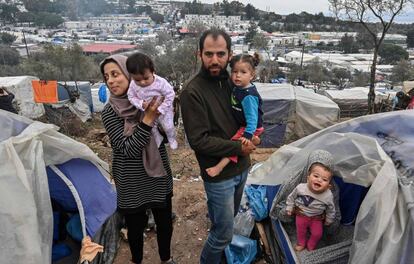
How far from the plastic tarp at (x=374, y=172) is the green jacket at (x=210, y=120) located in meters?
0.90

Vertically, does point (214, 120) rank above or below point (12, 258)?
above

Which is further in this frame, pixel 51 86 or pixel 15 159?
pixel 51 86

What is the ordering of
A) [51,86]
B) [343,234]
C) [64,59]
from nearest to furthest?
[343,234]
[51,86]
[64,59]

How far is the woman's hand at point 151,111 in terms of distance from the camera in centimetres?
192

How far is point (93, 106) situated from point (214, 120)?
60.2ft

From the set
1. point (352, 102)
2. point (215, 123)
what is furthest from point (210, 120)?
point (352, 102)

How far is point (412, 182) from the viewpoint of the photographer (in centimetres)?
200

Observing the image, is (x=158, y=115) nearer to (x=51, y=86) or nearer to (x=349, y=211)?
(x=349, y=211)

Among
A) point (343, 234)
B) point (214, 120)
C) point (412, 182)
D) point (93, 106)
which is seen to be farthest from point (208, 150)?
point (93, 106)

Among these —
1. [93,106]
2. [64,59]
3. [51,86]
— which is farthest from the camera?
[64,59]

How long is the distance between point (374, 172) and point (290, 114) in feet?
30.1

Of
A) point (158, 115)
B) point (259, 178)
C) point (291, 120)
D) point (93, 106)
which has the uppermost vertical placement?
point (158, 115)

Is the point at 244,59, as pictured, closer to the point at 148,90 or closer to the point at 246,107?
the point at 246,107

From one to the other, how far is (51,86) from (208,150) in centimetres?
1475
